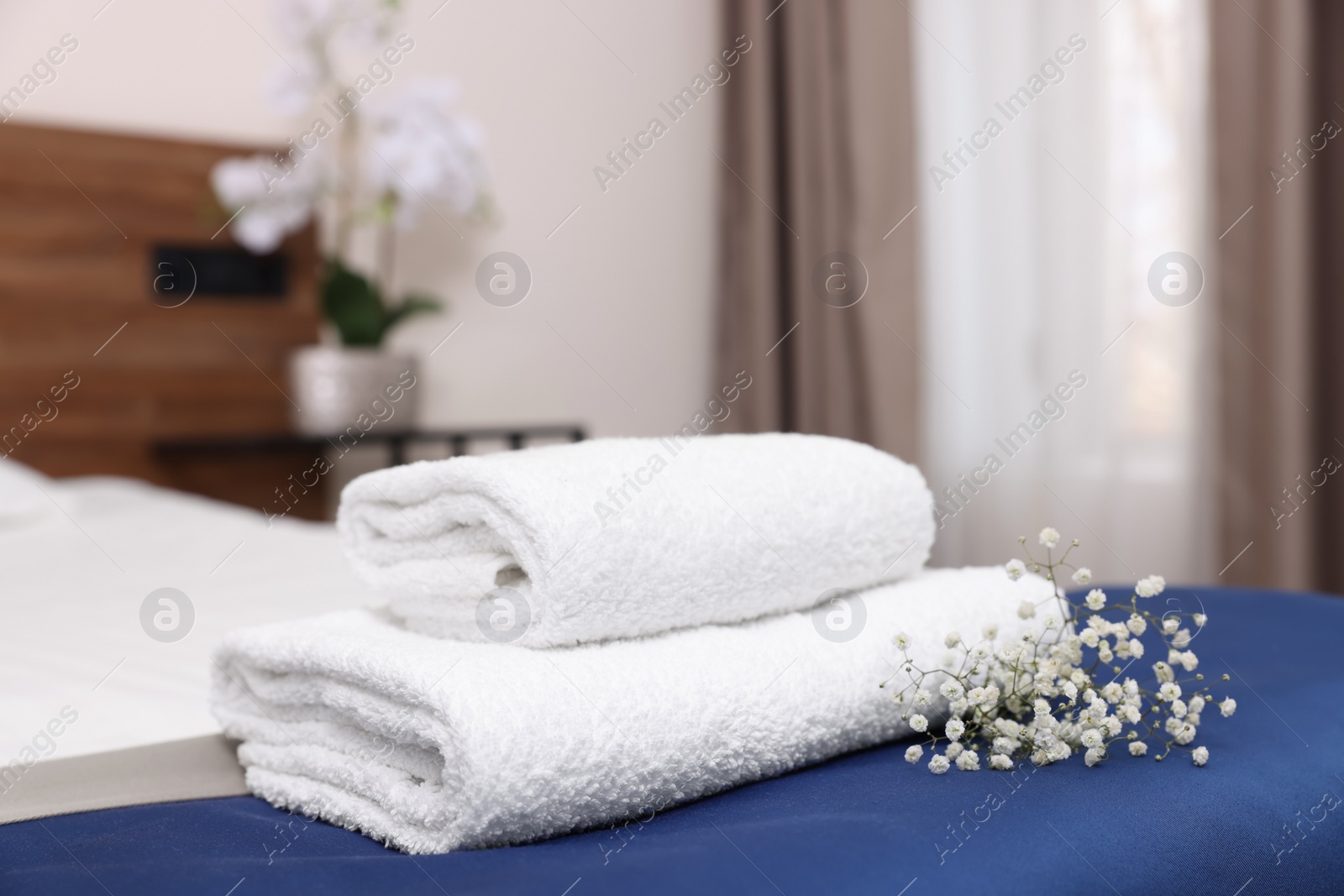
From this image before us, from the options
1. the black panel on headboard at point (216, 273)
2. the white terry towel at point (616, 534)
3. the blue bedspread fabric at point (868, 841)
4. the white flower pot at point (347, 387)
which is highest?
the black panel on headboard at point (216, 273)

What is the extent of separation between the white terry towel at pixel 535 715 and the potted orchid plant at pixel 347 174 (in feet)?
6.02

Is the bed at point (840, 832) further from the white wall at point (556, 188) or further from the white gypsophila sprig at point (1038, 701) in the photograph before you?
the white wall at point (556, 188)

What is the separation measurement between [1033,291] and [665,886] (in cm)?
216

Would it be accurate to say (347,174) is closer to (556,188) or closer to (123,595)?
(556,188)

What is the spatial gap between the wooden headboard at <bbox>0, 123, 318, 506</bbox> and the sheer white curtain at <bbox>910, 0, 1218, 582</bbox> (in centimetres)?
152

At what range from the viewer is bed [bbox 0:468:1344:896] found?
496mm

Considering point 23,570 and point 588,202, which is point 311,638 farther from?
point 588,202

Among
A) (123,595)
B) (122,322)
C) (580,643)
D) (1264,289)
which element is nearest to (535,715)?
(580,643)

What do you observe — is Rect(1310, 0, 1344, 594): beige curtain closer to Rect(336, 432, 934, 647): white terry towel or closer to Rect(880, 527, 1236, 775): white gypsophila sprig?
Rect(880, 527, 1236, 775): white gypsophila sprig

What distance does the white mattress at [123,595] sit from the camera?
0.79 metres

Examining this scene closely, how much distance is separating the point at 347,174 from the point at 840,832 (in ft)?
8.08

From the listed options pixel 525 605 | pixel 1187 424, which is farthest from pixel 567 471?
pixel 1187 424

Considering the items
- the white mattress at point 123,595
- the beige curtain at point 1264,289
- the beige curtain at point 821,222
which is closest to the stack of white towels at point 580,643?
the white mattress at point 123,595

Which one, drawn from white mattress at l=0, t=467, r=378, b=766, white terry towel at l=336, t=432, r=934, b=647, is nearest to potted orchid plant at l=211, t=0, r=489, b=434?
white mattress at l=0, t=467, r=378, b=766
